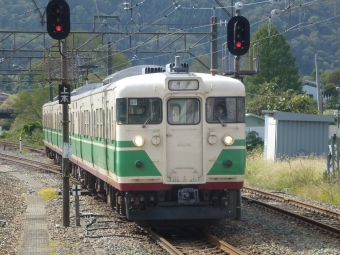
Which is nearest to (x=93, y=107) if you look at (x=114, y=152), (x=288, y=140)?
(x=114, y=152)

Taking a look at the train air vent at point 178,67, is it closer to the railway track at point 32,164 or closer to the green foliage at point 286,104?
the railway track at point 32,164

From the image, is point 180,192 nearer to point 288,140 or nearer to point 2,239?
point 2,239

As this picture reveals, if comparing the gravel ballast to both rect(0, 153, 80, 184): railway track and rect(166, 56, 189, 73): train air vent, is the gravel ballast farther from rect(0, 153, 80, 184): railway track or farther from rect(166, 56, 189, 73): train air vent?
rect(0, 153, 80, 184): railway track

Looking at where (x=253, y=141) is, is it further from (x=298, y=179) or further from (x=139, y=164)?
(x=139, y=164)

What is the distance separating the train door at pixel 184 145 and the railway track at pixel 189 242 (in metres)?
0.96

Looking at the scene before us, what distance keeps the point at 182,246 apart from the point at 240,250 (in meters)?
1.08

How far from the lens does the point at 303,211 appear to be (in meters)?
16.0

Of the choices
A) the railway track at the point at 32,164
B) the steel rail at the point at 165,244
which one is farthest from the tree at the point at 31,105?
the steel rail at the point at 165,244

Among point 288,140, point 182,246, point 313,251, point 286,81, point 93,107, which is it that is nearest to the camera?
point 313,251

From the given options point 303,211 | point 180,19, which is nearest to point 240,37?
point 303,211

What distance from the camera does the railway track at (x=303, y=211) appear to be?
13.5 meters

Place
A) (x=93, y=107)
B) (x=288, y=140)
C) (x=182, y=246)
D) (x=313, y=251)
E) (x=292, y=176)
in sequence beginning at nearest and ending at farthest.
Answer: (x=313, y=251), (x=182, y=246), (x=93, y=107), (x=292, y=176), (x=288, y=140)

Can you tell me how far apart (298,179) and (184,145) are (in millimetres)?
10458

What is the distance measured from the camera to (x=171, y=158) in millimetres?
12289
